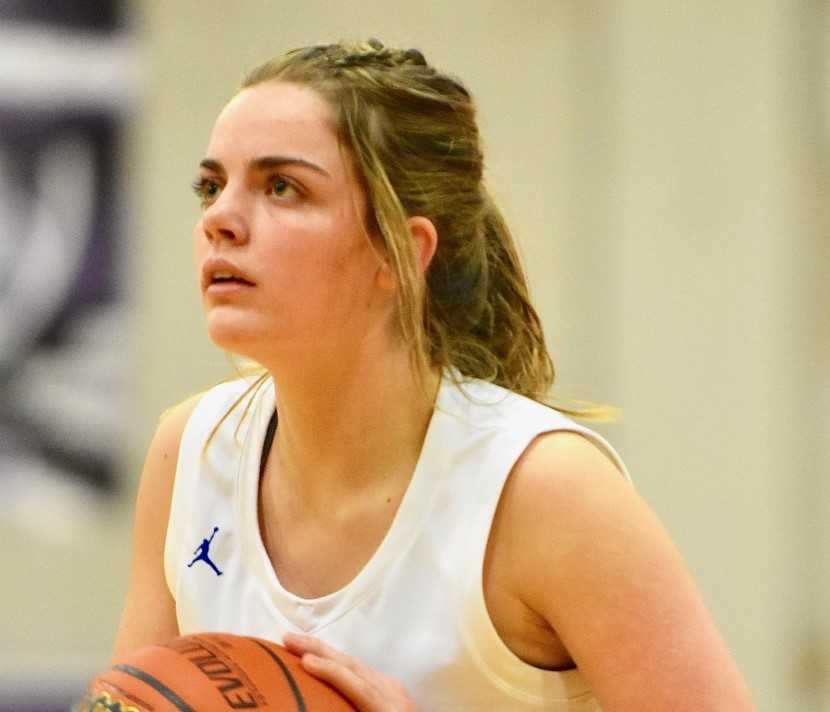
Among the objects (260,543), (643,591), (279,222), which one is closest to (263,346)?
(279,222)

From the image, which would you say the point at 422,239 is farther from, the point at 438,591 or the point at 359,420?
the point at 438,591

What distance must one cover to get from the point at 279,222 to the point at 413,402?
1.08ft

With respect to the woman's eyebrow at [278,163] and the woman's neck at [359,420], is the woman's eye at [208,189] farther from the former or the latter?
the woman's neck at [359,420]

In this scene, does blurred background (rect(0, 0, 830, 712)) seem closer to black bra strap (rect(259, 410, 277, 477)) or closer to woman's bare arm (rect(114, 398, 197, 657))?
woman's bare arm (rect(114, 398, 197, 657))

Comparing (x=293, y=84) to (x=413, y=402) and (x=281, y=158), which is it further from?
(x=413, y=402)

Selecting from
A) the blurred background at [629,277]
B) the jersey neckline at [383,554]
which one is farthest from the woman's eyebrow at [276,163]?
the blurred background at [629,277]

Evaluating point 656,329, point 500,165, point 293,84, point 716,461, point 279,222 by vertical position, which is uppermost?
point 293,84

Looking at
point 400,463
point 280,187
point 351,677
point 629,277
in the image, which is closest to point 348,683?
point 351,677

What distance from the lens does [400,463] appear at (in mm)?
2139

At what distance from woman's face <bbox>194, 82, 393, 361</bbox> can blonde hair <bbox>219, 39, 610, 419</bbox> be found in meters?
0.03

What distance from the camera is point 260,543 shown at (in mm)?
2189

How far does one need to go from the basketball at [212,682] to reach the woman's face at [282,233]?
37 centimetres

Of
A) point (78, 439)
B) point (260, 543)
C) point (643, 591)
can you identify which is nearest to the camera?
point (643, 591)

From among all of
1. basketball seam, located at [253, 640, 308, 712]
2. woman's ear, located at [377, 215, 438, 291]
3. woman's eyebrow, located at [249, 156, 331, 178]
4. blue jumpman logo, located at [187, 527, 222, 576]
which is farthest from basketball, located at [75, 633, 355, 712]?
woman's eyebrow, located at [249, 156, 331, 178]
